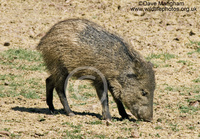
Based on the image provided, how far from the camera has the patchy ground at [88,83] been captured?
5043mm

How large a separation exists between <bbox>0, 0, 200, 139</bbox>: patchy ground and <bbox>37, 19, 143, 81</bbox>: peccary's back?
79 cm

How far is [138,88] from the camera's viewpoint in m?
5.71

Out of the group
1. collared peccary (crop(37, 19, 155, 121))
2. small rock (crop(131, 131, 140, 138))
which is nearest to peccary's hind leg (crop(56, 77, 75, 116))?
collared peccary (crop(37, 19, 155, 121))

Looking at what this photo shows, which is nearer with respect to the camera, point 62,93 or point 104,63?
point 104,63

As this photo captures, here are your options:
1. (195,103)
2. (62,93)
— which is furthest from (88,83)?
(195,103)

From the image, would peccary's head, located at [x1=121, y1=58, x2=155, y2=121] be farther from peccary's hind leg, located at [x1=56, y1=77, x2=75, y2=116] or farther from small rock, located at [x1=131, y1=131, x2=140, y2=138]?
peccary's hind leg, located at [x1=56, y1=77, x2=75, y2=116]

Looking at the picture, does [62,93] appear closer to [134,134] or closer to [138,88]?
[138,88]

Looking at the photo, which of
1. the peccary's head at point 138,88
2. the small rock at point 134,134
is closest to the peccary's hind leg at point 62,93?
the peccary's head at point 138,88

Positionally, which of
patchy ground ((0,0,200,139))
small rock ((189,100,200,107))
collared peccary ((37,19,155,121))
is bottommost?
small rock ((189,100,200,107))

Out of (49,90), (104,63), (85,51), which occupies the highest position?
(85,51)

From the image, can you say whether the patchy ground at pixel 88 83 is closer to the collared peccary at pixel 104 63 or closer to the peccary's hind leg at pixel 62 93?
the peccary's hind leg at pixel 62 93

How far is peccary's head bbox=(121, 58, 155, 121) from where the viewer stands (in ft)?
18.6

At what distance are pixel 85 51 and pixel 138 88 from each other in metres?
1.03

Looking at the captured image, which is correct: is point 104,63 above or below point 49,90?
above
